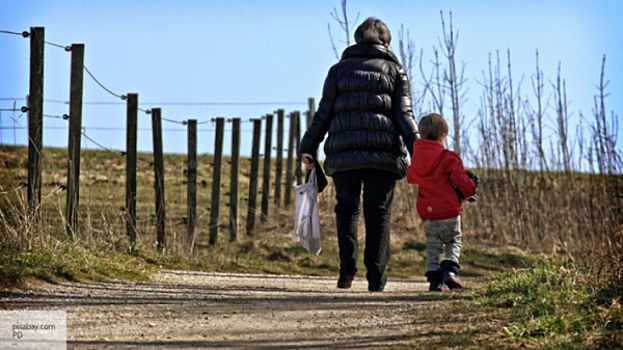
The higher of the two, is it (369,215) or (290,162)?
(290,162)

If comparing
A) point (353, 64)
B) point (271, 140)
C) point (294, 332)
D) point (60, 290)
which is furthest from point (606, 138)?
point (271, 140)

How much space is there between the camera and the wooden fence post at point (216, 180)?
1012 centimetres

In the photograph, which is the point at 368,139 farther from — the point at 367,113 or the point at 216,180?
the point at 216,180

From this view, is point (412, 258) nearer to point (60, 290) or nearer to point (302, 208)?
point (302, 208)

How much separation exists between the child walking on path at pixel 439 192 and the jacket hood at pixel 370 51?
64 centimetres

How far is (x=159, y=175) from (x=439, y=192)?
159 inches

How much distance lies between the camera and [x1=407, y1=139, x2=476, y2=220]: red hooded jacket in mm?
5430

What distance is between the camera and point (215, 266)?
7.62 m

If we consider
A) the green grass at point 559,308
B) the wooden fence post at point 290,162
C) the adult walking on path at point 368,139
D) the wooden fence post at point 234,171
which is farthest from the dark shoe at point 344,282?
the wooden fence post at point 290,162

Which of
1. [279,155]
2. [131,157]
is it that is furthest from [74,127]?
[279,155]

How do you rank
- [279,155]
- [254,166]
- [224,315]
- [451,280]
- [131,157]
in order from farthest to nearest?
[279,155] → [254,166] → [131,157] → [451,280] → [224,315]

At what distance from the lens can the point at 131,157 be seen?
820 cm

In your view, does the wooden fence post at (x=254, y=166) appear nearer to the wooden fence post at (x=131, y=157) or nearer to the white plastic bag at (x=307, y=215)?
the wooden fence post at (x=131, y=157)

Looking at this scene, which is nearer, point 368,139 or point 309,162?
point 368,139
